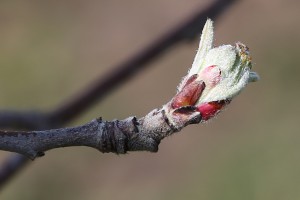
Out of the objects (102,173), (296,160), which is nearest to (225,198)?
(296,160)

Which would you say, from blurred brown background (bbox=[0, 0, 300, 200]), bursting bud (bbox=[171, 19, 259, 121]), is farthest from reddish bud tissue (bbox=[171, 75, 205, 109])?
blurred brown background (bbox=[0, 0, 300, 200])

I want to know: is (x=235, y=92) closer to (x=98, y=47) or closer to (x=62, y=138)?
(x=62, y=138)

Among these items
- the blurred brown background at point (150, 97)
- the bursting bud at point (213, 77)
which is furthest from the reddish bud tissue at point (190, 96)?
the blurred brown background at point (150, 97)

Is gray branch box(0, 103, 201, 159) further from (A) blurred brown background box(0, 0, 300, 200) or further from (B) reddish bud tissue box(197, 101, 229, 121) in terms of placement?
(A) blurred brown background box(0, 0, 300, 200)

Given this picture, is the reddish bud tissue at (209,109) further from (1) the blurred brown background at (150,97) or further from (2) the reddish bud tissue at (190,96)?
(1) the blurred brown background at (150,97)

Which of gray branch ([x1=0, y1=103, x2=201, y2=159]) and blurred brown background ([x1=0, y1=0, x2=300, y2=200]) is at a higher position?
blurred brown background ([x1=0, y1=0, x2=300, y2=200])

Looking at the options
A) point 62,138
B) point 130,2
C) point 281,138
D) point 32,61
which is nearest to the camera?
point 62,138
